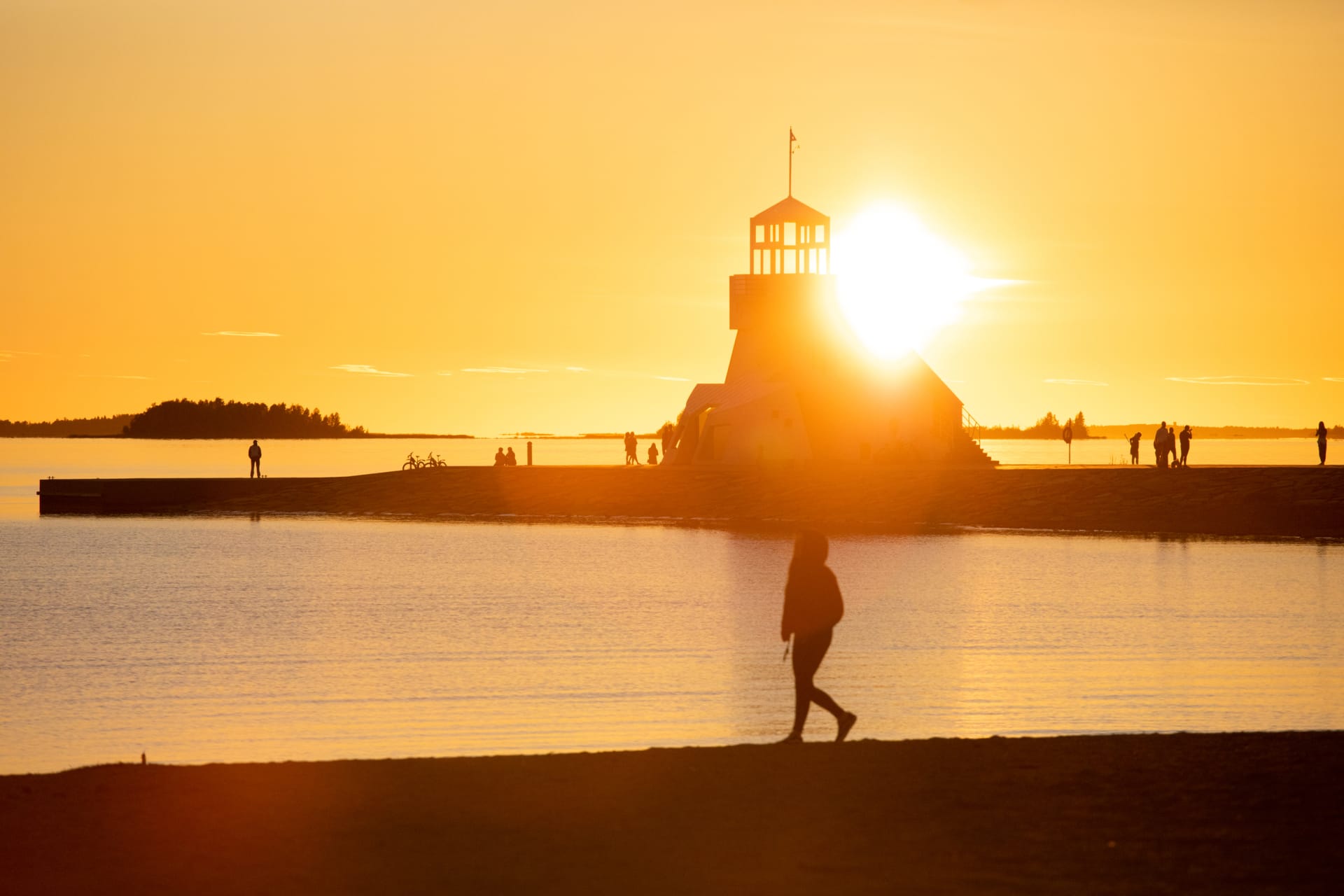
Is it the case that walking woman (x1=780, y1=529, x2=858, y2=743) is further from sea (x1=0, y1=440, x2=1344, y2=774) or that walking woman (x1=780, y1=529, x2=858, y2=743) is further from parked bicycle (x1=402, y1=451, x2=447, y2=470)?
parked bicycle (x1=402, y1=451, x2=447, y2=470)

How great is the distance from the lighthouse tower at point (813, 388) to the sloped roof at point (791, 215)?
138 millimetres

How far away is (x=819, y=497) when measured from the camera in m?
61.2

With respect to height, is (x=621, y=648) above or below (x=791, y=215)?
below

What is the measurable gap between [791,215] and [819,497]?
13127 mm

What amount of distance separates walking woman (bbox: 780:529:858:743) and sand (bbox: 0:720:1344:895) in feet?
4.75

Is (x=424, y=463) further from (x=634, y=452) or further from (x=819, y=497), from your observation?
(x=819, y=497)

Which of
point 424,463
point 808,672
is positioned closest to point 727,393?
point 424,463

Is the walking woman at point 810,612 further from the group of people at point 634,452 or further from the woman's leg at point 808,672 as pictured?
the group of people at point 634,452

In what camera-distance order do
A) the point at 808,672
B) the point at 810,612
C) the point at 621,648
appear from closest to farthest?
the point at 810,612
the point at 808,672
the point at 621,648

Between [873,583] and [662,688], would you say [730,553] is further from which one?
[662,688]

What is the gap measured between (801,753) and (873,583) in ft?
81.8

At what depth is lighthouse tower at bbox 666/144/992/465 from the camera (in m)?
67.4

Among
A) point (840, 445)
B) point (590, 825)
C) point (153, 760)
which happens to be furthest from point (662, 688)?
point (840, 445)

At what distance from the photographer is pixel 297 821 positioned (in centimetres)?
1083
